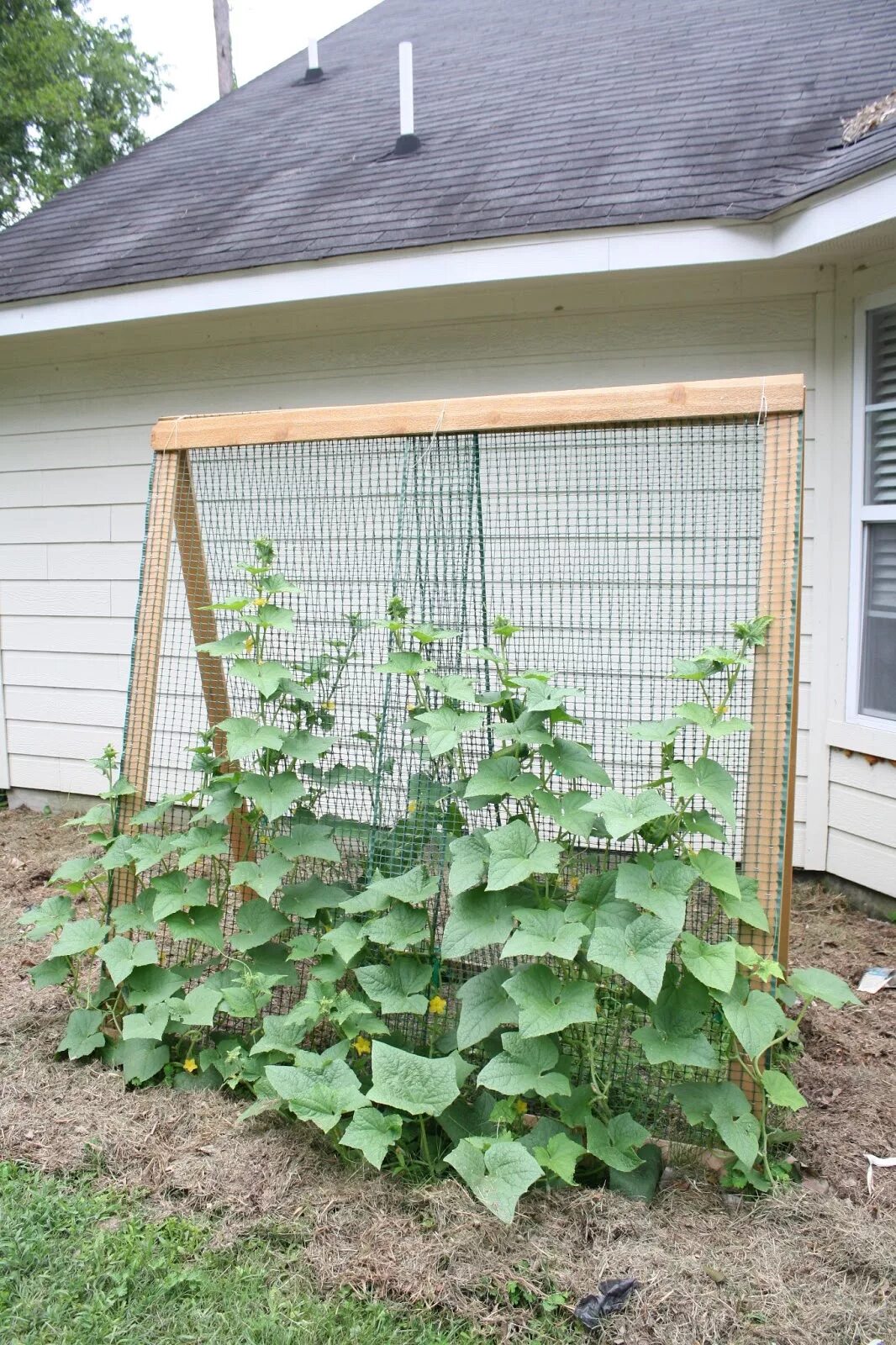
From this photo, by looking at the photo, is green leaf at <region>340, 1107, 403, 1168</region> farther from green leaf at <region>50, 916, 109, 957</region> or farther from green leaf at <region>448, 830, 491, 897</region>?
green leaf at <region>50, 916, 109, 957</region>

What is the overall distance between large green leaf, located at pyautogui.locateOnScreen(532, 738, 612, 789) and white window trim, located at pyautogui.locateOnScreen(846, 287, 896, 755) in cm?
168

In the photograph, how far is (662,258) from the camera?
328cm

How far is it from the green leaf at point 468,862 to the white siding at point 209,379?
1.97m

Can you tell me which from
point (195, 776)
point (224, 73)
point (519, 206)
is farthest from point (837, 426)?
point (224, 73)

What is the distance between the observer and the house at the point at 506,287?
3.34m

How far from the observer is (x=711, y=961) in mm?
1825

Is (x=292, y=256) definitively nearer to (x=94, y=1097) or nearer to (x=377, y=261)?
(x=377, y=261)

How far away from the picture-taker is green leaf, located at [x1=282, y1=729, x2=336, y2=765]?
2.36 meters

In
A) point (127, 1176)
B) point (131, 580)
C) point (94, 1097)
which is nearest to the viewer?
point (127, 1176)

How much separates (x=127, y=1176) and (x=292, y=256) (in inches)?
127

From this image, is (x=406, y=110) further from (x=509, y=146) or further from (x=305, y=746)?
(x=305, y=746)

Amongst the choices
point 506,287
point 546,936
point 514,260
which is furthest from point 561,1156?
point 506,287

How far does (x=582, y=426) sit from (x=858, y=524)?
5.22 ft

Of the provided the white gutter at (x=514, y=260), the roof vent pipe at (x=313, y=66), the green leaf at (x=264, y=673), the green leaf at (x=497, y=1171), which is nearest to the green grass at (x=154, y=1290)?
the green leaf at (x=497, y=1171)
